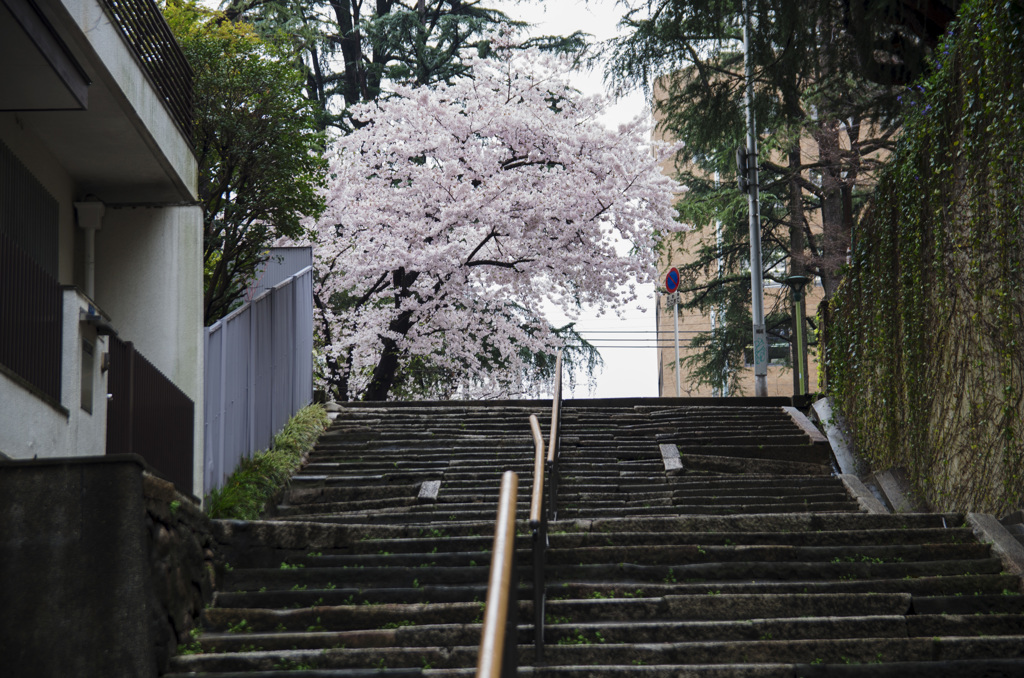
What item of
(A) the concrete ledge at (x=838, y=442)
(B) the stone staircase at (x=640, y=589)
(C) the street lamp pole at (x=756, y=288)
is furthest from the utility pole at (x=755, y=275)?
(B) the stone staircase at (x=640, y=589)

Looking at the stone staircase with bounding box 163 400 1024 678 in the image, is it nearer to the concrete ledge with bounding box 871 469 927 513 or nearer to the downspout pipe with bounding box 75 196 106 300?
the concrete ledge with bounding box 871 469 927 513

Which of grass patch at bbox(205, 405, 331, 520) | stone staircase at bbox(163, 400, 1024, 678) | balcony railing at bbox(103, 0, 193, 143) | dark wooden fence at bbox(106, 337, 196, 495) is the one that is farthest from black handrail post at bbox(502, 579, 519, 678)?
grass patch at bbox(205, 405, 331, 520)

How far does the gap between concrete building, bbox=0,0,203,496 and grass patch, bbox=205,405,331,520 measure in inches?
18.6

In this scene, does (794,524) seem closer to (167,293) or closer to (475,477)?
(475,477)

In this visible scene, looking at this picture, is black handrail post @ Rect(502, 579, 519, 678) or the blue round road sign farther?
the blue round road sign

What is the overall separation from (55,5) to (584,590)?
4.50 m

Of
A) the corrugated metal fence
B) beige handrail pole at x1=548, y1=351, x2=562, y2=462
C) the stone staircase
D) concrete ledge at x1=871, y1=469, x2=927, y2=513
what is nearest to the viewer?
the stone staircase

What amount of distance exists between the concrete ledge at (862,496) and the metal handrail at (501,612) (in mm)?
5164

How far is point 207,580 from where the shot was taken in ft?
21.0

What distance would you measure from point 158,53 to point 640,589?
17.5ft

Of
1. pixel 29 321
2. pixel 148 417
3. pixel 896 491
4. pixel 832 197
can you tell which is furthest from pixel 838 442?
pixel 832 197

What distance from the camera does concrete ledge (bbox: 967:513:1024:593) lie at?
6.23m

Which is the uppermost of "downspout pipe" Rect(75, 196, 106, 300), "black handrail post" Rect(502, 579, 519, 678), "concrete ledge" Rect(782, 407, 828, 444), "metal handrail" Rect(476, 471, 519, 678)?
"downspout pipe" Rect(75, 196, 106, 300)

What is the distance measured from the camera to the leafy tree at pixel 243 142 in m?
9.85
